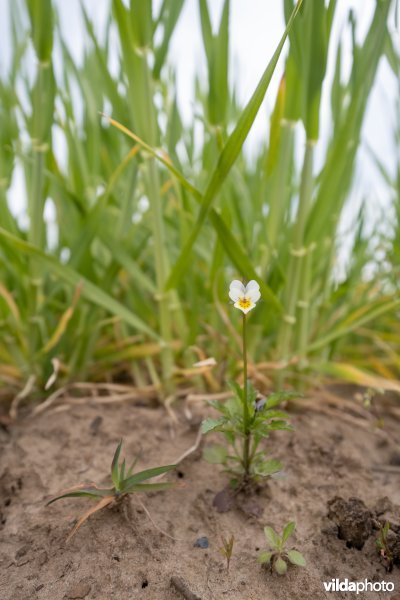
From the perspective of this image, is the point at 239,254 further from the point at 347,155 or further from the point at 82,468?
the point at 82,468

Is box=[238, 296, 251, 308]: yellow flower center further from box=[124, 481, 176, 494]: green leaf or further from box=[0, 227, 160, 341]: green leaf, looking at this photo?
box=[0, 227, 160, 341]: green leaf

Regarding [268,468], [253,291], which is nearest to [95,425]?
[268,468]

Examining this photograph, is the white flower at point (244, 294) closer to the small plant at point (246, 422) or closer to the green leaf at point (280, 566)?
the small plant at point (246, 422)

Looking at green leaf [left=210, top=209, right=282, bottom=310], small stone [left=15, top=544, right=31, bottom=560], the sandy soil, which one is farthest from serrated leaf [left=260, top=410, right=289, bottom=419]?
small stone [left=15, top=544, right=31, bottom=560]

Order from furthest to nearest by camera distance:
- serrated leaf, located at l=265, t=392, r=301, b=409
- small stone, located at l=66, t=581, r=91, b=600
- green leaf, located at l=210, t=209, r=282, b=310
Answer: green leaf, located at l=210, t=209, r=282, b=310, serrated leaf, located at l=265, t=392, r=301, b=409, small stone, located at l=66, t=581, r=91, b=600

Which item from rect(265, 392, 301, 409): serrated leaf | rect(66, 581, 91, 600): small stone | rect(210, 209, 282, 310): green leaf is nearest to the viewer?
rect(66, 581, 91, 600): small stone

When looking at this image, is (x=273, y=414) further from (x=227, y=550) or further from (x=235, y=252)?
(x=235, y=252)
